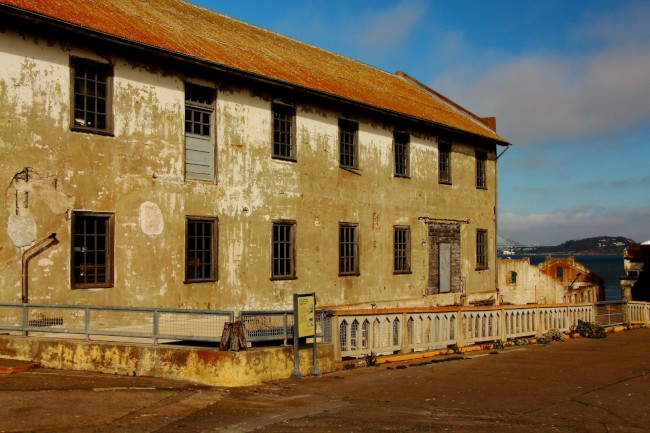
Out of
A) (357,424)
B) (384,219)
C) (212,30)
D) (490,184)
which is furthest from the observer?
(490,184)

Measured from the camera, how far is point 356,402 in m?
10.8

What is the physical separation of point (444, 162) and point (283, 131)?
956 cm

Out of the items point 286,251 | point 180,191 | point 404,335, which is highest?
point 180,191

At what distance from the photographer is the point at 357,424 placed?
9070 millimetres

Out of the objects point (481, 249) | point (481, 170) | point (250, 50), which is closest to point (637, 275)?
point (481, 249)

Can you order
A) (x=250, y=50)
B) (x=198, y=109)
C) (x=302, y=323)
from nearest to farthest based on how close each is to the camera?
(x=302, y=323) → (x=198, y=109) → (x=250, y=50)

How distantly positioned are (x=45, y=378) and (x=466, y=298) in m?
20.1

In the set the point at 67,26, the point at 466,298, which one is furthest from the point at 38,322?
the point at 466,298

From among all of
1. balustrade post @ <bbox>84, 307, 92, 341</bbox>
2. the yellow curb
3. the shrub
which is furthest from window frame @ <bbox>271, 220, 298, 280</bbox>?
the shrub

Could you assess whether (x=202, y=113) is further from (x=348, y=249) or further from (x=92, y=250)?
(x=348, y=249)

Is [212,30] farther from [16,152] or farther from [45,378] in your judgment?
[45,378]

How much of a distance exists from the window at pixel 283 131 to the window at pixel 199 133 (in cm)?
245

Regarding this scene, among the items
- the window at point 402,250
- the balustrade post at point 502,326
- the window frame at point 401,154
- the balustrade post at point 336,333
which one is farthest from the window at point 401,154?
the balustrade post at point 336,333

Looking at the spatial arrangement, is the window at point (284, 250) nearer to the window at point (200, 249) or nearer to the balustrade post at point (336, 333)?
the window at point (200, 249)
